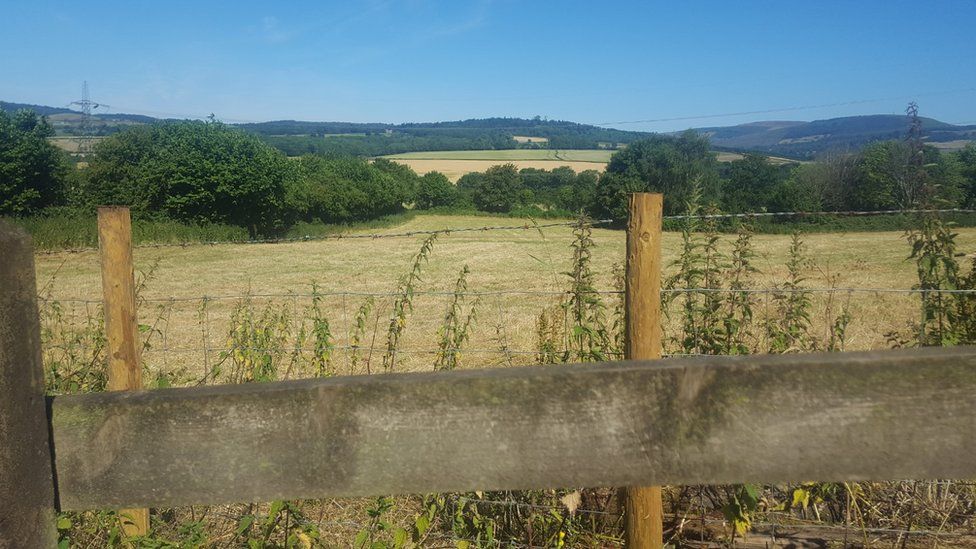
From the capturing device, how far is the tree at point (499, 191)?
55.1 meters

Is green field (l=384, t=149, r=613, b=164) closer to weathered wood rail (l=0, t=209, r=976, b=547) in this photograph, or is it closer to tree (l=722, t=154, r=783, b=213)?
tree (l=722, t=154, r=783, b=213)

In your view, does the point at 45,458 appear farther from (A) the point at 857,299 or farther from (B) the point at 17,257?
(A) the point at 857,299

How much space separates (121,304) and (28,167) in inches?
1688

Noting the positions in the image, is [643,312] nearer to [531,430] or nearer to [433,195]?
[531,430]

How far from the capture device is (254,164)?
42188 millimetres

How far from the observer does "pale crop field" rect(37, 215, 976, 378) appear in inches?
338

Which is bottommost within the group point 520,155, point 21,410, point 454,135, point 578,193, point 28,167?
point 578,193

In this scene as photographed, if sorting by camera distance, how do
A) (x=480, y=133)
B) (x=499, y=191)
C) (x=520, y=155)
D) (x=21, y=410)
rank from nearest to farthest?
(x=21, y=410) < (x=499, y=191) < (x=520, y=155) < (x=480, y=133)

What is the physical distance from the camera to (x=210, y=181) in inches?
1588

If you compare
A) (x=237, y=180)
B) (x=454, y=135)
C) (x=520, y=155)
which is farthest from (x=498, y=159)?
(x=237, y=180)

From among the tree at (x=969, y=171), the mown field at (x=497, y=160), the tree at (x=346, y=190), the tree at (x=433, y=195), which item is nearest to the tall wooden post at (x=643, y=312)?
the tree at (x=969, y=171)

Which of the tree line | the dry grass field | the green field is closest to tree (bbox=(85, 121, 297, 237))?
the tree line

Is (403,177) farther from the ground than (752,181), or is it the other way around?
(403,177)

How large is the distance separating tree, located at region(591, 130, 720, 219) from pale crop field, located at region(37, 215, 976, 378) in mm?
3839
